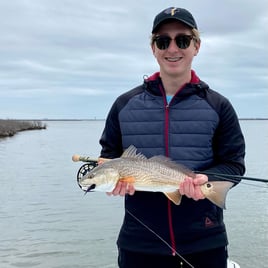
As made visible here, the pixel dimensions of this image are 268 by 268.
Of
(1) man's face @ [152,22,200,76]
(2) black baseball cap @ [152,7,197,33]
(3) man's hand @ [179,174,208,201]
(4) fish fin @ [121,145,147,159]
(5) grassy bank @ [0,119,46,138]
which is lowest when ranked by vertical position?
(3) man's hand @ [179,174,208,201]

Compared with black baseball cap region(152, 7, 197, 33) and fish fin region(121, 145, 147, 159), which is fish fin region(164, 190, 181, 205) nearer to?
fish fin region(121, 145, 147, 159)

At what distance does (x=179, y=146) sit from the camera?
3.34m

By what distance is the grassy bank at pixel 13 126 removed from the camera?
65.0 meters

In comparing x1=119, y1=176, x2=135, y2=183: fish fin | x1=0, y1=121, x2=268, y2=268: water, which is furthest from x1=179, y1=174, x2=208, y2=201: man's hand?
x1=0, y1=121, x2=268, y2=268: water

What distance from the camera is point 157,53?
11.4 feet

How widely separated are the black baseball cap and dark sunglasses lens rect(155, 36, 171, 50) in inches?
4.1

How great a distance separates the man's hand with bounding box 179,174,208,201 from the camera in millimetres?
3160

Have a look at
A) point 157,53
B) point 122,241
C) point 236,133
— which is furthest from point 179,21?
point 122,241

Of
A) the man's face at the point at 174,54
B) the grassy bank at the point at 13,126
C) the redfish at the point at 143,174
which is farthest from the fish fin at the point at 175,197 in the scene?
the grassy bank at the point at 13,126

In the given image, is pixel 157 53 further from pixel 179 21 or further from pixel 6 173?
pixel 6 173

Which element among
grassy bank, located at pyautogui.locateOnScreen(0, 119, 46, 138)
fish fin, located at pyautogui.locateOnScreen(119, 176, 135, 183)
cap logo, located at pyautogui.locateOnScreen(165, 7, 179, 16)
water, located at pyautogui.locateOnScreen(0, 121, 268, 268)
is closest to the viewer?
fish fin, located at pyautogui.locateOnScreen(119, 176, 135, 183)

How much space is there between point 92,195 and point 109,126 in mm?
14372

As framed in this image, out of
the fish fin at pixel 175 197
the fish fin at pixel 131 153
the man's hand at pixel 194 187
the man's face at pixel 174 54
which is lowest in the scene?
the fish fin at pixel 175 197

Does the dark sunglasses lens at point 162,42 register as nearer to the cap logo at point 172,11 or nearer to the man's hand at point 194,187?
the cap logo at point 172,11
